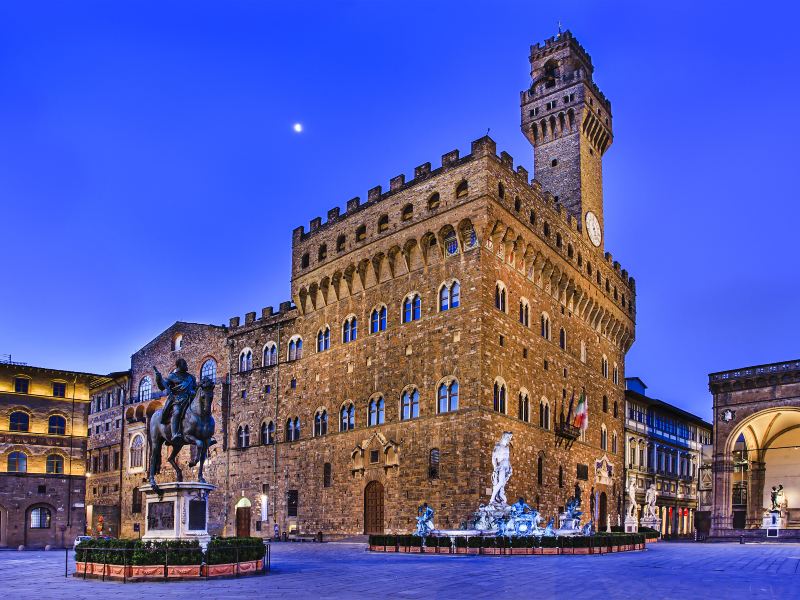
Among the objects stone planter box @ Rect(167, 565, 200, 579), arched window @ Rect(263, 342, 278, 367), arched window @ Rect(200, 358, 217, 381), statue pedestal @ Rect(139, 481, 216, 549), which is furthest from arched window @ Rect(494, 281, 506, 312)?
arched window @ Rect(200, 358, 217, 381)

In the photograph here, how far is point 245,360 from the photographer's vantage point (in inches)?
2141

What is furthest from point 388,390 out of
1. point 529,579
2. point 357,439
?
point 529,579

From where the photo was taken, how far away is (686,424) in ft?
247

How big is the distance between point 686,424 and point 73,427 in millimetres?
53683

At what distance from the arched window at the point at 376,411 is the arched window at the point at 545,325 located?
9.92 meters

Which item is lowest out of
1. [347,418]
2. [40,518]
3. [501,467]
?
[40,518]

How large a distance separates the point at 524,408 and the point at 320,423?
41.0ft

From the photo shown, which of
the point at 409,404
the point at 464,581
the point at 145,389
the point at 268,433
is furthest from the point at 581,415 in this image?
the point at 145,389

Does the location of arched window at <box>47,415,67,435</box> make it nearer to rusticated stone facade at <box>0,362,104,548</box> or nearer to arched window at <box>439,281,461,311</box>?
rusticated stone facade at <box>0,362,104,548</box>

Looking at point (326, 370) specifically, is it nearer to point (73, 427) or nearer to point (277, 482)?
point (277, 482)

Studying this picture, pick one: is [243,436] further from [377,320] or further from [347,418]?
[377,320]

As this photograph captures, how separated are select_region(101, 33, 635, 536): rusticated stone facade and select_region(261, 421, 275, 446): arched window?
0.47 ft

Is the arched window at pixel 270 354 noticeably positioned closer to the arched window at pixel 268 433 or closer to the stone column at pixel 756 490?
the arched window at pixel 268 433

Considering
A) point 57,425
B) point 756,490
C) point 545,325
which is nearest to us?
point 545,325
